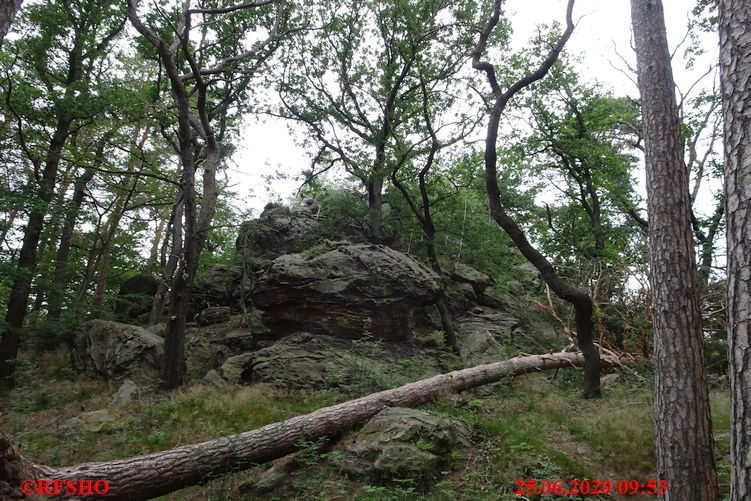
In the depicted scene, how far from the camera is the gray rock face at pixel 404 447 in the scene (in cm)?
568

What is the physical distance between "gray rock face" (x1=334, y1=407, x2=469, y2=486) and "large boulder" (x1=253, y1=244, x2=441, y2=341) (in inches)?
215

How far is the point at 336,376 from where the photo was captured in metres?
10.0

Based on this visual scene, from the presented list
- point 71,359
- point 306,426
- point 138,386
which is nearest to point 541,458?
point 306,426

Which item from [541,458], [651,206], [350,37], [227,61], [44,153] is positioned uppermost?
[350,37]

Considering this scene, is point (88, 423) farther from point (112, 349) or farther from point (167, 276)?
point (167, 276)

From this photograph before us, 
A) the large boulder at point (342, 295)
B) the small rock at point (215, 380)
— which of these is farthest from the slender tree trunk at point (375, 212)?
the small rock at point (215, 380)

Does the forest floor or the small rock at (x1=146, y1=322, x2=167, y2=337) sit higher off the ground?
the small rock at (x1=146, y1=322, x2=167, y2=337)

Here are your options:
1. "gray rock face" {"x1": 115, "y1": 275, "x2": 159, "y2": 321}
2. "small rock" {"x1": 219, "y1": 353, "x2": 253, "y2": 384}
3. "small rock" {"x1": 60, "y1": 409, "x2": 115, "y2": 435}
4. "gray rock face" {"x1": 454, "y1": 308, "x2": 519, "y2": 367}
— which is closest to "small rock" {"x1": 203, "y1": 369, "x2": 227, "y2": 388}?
"small rock" {"x1": 219, "y1": 353, "x2": 253, "y2": 384}

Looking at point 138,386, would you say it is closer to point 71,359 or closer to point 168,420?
point 168,420

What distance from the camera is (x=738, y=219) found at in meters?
2.12

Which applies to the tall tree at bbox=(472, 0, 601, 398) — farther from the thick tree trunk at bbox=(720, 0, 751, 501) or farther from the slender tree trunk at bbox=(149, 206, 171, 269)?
the slender tree trunk at bbox=(149, 206, 171, 269)

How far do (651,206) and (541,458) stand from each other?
12.5ft

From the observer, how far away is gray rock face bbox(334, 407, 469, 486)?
568 cm

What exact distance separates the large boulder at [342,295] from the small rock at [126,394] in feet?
12.8
